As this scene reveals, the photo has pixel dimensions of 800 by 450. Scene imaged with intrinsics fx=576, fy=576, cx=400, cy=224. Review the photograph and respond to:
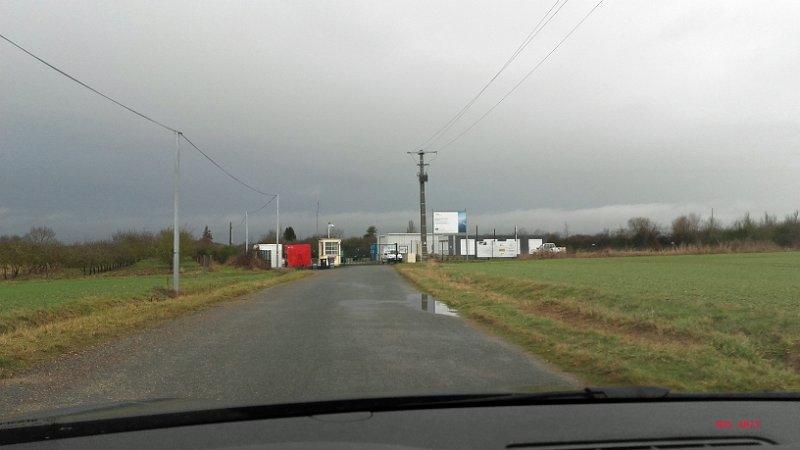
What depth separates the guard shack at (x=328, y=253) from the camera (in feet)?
253

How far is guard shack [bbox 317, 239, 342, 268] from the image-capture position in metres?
77.1

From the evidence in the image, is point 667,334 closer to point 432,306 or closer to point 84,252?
point 432,306

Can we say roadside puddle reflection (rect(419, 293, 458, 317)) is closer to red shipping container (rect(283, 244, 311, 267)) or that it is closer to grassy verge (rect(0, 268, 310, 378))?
grassy verge (rect(0, 268, 310, 378))

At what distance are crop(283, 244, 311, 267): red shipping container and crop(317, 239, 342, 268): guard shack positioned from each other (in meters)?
2.05

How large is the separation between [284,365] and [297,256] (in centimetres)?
6904

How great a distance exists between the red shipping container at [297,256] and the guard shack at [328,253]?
2046 mm

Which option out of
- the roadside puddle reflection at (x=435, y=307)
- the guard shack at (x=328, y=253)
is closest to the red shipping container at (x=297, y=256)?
the guard shack at (x=328, y=253)

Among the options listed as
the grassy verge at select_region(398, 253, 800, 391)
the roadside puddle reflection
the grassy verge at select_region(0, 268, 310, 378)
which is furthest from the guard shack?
the grassy verge at select_region(398, 253, 800, 391)

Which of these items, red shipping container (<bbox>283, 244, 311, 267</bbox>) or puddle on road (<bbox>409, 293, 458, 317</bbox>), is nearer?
puddle on road (<bbox>409, 293, 458, 317</bbox>)

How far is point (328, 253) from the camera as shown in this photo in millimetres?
82875

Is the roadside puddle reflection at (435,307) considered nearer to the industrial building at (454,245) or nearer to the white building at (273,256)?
the white building at (273,256)

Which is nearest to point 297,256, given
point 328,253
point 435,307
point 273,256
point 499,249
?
point 273,256

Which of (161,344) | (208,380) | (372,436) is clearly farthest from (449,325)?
(372,436)

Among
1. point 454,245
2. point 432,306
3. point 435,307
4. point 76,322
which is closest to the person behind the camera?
point 76,322
